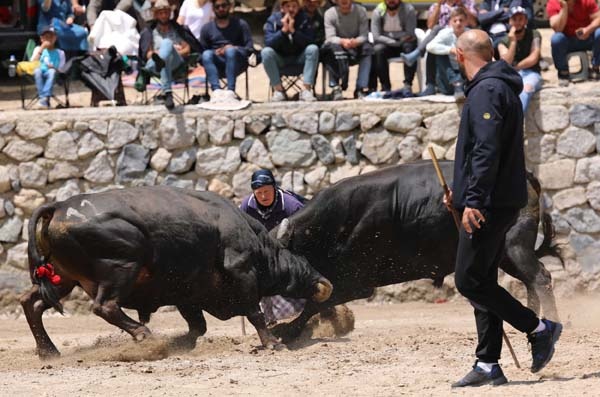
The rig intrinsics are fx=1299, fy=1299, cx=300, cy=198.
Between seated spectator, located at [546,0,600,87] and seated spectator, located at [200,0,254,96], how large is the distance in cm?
334

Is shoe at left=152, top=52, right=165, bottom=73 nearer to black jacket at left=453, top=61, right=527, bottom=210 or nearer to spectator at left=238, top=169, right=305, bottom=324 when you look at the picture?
spectator at left=238, top=169, right=305, bottom=324

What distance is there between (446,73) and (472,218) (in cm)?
729

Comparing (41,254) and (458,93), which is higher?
(458,93)

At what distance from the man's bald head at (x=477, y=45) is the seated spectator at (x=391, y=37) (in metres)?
6.95

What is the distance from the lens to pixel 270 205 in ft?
35.4

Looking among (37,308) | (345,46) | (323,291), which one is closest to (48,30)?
(345,46)

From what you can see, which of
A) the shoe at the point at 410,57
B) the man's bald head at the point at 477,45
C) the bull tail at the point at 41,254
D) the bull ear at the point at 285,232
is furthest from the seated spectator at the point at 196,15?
the man's bald head at the point at 477,45

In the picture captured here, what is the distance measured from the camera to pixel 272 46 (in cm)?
1398

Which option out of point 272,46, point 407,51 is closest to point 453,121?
point 407,51

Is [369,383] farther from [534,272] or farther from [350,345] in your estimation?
[534,272]

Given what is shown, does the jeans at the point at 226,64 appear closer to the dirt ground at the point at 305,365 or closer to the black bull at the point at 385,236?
the dirt ground at the point at 305,365

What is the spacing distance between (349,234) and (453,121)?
3.53m

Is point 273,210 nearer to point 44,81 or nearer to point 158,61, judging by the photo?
point 158,61

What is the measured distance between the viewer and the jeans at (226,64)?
45.5 ft
